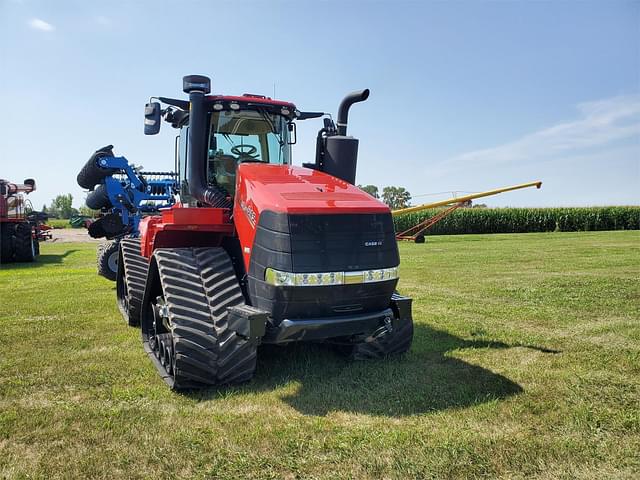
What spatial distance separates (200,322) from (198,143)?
2064mm

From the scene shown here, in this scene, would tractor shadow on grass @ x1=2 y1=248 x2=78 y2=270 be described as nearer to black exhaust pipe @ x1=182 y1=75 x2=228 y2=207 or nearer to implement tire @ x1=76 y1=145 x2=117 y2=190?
implement tire @ x1=76 y1=145 x2=117 y2=190

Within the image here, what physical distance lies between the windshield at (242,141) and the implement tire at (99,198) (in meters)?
8.19

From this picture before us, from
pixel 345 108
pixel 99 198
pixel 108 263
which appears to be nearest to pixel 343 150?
pixel 345 108

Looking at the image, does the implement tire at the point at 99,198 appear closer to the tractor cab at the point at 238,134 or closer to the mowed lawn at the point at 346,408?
the mowed lawn at the point at 346,408

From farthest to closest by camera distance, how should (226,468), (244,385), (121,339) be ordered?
(121,339), (244,385), (226,468)

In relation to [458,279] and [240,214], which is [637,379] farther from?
[458,279]

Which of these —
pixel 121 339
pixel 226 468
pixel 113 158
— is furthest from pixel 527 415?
pixel 113 158

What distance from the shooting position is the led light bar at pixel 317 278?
444cm

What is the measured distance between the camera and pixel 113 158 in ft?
42.3

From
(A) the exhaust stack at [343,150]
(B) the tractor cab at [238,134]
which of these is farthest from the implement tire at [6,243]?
(A) the exhaust stack at [343,150]

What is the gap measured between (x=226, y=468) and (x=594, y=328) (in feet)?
→ 18.2

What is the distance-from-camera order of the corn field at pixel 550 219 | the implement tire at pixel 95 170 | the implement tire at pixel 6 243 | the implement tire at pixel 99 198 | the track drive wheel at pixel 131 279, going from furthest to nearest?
the corn field at pixel 550 219
the implement tire at pixel 6 243
the implement tire at pixel 99 198
the implement tire at pixel 95 170
the track drive wheel at pixel 131 279

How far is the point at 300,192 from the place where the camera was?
485 centimetres

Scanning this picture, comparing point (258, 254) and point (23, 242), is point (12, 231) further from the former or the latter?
point (258, 254)
